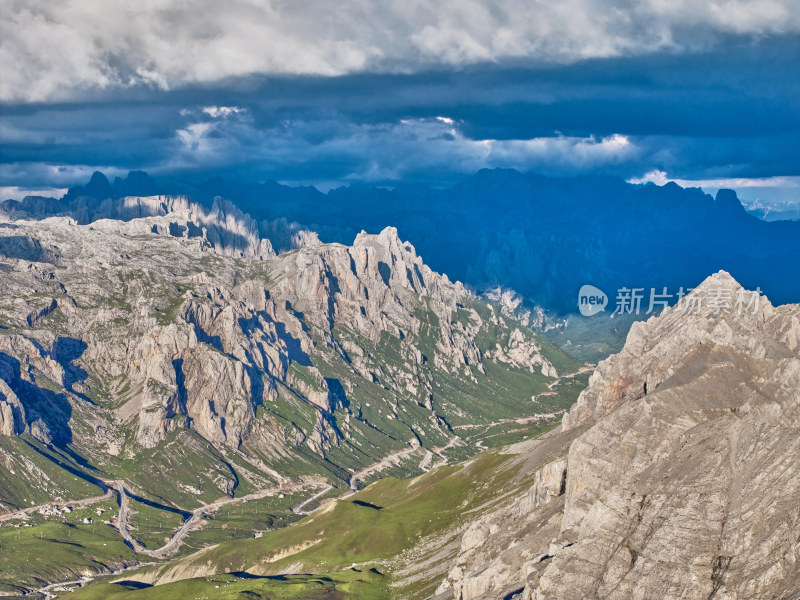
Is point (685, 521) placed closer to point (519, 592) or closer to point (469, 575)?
point (519, 592)

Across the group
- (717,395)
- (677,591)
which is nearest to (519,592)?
(677,591)

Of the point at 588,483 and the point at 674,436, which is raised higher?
the point at 674,436

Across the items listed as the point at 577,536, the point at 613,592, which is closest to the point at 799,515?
the point at 613,592

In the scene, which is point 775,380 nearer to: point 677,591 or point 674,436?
point 674,436

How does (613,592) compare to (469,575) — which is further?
(469,575)

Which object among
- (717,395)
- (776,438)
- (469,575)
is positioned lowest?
(469,575)

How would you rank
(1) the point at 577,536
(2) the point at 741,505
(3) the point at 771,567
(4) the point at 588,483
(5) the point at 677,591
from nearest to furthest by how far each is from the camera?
1. (3) the point at 771,567
2. (5) the point at 677,591
3. (2) the point at 741,505
4. (1) the point at 577,536
5. (4) the point at 588,483

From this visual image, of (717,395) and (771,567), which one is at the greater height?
(717,395)

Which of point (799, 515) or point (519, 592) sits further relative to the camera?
point (519, 592)

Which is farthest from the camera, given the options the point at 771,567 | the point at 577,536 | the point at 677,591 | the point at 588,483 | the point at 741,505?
the point at 588,483
